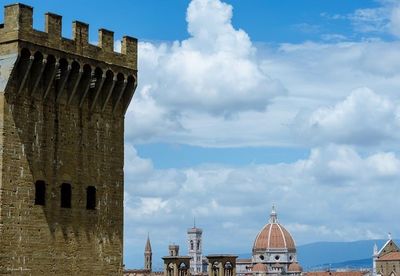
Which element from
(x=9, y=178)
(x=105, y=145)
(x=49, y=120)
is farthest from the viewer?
(x=105, y=145)

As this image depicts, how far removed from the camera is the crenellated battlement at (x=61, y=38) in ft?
109

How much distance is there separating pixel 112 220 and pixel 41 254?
15.2 feet

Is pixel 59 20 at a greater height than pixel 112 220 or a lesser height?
greater

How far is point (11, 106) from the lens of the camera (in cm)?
3322

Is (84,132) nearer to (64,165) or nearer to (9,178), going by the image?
(64,165)

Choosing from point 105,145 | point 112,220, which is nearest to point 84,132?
point 105,145

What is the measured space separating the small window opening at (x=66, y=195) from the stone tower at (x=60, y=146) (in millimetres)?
41

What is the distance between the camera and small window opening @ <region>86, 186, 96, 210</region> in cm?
3662

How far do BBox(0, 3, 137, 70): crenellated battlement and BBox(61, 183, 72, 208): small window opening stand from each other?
5375 mm

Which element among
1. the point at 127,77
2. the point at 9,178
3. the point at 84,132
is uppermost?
the point at 127,77

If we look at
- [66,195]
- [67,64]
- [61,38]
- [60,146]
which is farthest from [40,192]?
[61,38]

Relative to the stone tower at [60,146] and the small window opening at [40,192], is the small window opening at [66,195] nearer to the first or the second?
the stone tower at [60,146]

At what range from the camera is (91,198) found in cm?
3684

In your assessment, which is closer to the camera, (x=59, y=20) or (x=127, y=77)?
(x=59, y=20)
